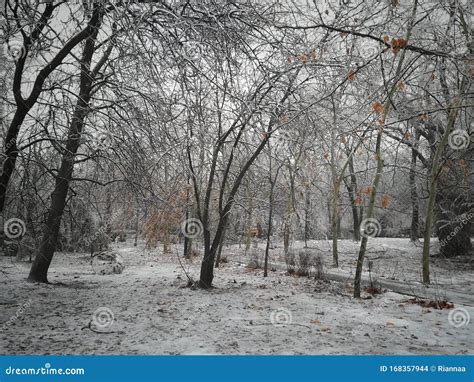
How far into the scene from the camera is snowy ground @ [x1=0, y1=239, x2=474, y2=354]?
4164 mm

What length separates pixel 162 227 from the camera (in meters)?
15.5

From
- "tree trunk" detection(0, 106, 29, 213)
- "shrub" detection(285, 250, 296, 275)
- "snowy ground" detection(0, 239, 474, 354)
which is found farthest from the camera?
"shrub" detection(285, 250, 296, 275)

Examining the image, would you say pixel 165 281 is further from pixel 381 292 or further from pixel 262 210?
pixel 381 292

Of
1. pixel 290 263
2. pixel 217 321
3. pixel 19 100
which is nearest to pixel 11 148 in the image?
pixel 19 100

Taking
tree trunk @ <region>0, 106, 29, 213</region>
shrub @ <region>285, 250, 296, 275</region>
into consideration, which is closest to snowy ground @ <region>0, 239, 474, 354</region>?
tree trunk @ <region>0, 106, 29, 213</region>

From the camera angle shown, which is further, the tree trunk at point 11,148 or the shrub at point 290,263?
the shrub at point 290,263

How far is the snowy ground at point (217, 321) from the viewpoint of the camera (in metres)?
4.16

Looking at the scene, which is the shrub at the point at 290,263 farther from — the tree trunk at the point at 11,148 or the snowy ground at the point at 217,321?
the tree trunk at the point at 11,148

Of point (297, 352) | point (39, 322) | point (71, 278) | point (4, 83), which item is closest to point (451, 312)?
point (297, 352)

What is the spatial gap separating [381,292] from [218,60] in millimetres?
6977

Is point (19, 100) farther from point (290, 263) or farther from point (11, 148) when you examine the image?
point (290, 263)

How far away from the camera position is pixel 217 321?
5.44 meters

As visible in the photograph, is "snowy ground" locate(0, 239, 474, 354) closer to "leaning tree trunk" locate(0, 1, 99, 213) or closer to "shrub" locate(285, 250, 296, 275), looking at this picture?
"leaning tree trunk" locate(0, 1, 99, 213)

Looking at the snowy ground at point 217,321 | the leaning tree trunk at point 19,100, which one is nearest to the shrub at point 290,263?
the snowy ground at point 217,321
